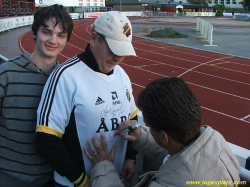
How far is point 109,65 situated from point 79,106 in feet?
1.07

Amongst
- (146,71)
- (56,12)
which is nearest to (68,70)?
(56,12)

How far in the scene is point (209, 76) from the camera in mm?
9445

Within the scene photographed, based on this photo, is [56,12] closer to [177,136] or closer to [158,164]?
[177,136]

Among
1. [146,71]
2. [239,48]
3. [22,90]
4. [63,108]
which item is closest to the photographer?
[63,108]

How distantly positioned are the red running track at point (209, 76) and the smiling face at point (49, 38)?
14.8ft

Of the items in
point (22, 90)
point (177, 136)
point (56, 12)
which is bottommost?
point (177, 136)

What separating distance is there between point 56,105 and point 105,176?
17.9 inches

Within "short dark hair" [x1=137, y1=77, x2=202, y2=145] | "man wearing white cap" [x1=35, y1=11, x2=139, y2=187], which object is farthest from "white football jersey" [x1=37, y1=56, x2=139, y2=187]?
"short dark hair" [x1=137, y1=77, x2=202, y2=145]

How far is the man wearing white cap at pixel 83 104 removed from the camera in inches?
54.1

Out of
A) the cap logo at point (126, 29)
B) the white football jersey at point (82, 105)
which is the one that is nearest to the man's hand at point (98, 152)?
the white football jersey at point (82, 105)

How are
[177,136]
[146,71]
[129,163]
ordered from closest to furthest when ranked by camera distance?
[177,136] < [129,163] < [146,71]

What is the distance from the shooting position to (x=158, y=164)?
1751 mm

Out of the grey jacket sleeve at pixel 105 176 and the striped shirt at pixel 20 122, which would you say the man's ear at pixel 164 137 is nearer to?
the grey jacket sleeve at pixel 105 176

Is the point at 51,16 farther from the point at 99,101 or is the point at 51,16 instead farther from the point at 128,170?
the point at 128,170
